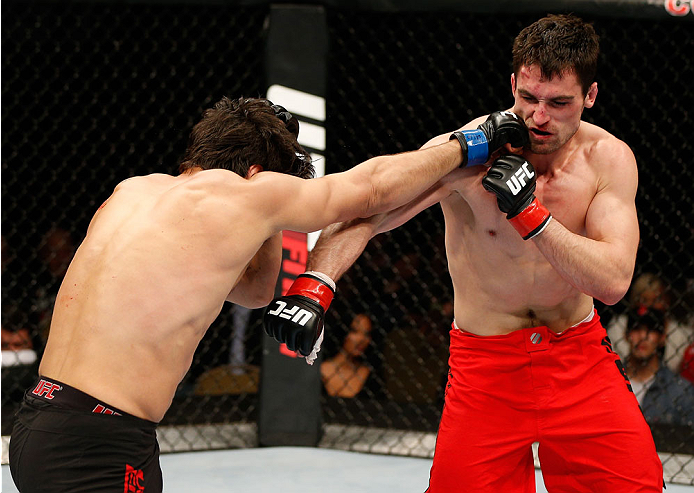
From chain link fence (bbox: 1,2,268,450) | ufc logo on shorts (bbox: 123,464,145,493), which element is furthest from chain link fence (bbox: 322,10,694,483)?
ufc logo on shorts (bbox: 123,464,145,493)

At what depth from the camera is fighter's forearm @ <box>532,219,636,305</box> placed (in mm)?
1659

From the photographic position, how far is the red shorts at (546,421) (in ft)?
5.68

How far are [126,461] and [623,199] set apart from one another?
1179mm

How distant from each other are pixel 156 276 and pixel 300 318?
12.1 inches

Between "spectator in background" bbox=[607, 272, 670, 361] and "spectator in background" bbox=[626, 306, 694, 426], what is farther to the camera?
"spectator in background" bbox=[607, 272, 670, 361]

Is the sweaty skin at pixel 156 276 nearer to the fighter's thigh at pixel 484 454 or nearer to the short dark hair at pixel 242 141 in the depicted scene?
the short dark hair at pixel 242 141

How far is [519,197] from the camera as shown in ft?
5.43

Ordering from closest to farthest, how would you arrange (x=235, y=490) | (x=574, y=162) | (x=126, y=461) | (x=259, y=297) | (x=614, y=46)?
(x=126, y=461) < (x=259, y=297) < (x=574, y=162) < (x=235, y=490) < (x=614, y=46)

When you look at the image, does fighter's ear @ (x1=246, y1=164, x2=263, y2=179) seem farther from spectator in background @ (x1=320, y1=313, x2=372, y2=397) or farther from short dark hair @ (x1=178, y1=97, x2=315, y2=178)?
spectator in background @ (x1=320, y1=313, x2=372, y2=397)

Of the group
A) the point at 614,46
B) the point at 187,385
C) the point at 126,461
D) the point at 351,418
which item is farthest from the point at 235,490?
the point at 614,46

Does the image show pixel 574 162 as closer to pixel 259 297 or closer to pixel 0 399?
pixel 259 297

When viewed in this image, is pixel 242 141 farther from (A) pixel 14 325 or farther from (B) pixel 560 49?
(A) pixel 14 325

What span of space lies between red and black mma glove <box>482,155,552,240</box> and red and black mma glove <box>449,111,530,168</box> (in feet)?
0.23

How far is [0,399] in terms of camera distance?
3.28 metres
